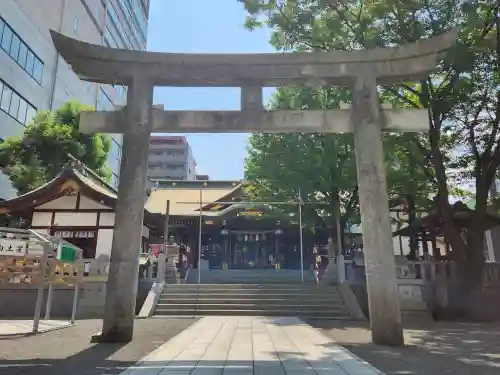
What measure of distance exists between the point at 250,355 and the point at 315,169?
12611mm

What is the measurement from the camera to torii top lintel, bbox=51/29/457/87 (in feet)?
26.8

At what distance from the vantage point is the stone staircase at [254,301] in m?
14.0

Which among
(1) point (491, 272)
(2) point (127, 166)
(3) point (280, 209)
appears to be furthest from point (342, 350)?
(3) point (280, 209)

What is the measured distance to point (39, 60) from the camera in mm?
28422

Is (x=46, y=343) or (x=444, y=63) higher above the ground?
(x=444, y=63)

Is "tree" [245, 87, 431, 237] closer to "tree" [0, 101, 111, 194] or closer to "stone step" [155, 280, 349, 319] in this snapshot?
"stone step" [155, 280, 349, 319]

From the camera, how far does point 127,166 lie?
7949mm

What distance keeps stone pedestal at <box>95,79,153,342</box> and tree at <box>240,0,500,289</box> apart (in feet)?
19.9

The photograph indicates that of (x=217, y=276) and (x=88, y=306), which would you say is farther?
(x=217, y=276)

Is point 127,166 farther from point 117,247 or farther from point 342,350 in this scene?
point 342,350

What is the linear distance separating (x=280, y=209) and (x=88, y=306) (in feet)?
34.2

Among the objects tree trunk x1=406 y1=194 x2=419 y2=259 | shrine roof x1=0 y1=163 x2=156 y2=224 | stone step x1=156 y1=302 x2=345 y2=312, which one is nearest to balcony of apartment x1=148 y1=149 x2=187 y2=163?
shrine roof x1=0 y1=163 x2=156 y2=224

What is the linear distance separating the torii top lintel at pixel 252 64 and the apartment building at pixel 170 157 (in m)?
64.7

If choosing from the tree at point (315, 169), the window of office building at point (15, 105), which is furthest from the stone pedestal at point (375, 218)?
the window of office building at point (15, 105)
